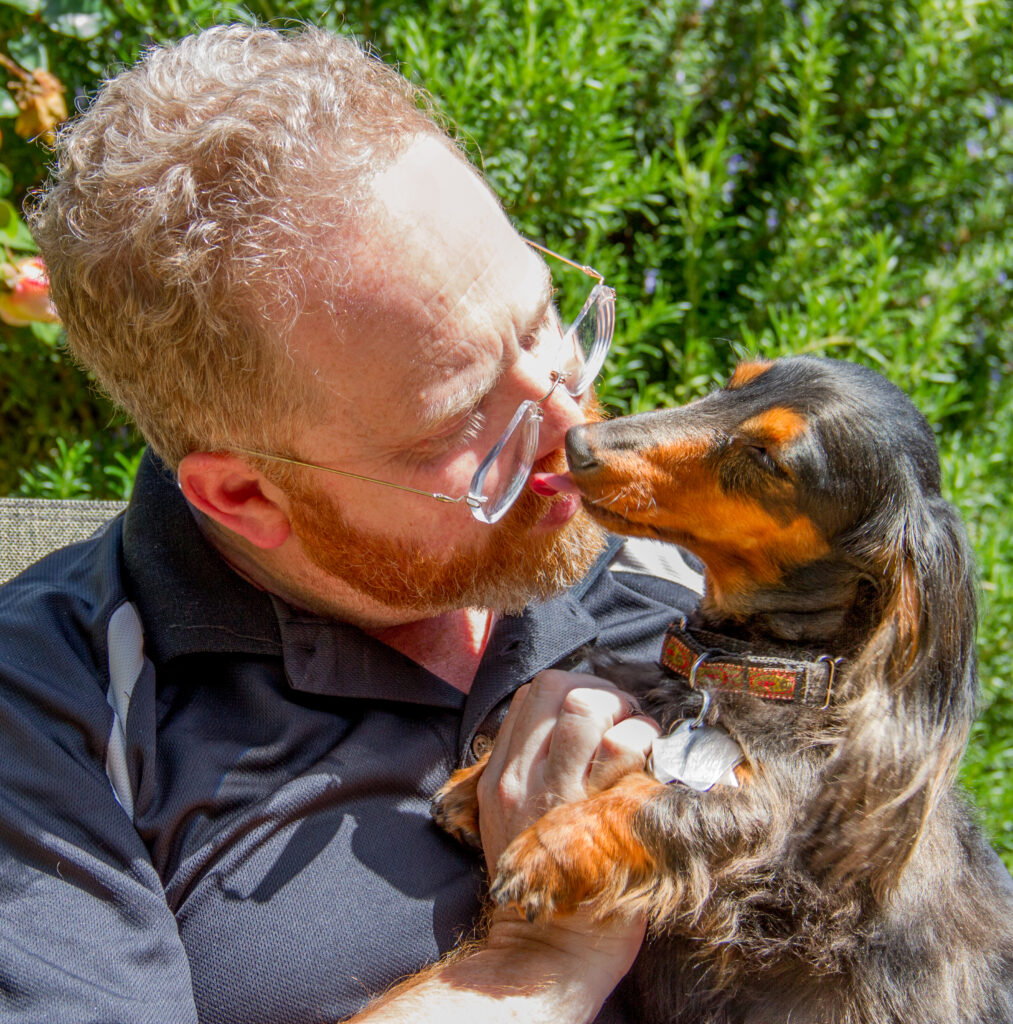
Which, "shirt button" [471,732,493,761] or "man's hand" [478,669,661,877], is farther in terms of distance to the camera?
"shirt button" [471,732,493,761]

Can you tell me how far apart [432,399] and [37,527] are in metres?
1.33

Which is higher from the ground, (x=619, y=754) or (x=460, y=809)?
(x=619, y=754)

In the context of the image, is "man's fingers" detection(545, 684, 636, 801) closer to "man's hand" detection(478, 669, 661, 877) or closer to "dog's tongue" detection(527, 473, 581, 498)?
"man's hand" detection(478, 669, 661, 877)

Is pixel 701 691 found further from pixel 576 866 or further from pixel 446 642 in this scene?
pixel 446 642

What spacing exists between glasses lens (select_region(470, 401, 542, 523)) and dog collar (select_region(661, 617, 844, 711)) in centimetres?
44

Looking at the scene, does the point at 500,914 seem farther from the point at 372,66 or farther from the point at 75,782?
the point at 372,66

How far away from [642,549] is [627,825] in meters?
0.90

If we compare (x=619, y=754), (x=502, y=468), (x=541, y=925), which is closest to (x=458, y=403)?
(x=502, y=468)

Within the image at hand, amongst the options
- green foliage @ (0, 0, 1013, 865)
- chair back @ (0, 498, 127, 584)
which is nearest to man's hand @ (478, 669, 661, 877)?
chair back @ (0, 498, 127, 584)

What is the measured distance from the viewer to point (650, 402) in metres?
3.18

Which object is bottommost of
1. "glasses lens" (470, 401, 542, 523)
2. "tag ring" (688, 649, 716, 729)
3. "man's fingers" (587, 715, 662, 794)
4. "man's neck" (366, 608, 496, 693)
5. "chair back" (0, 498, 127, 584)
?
"chair back" (0, 498, 127, 584)

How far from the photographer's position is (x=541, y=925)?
1.55 metres

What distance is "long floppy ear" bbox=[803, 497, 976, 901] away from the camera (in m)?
1.50

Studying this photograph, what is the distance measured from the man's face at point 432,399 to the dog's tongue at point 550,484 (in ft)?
0.07
